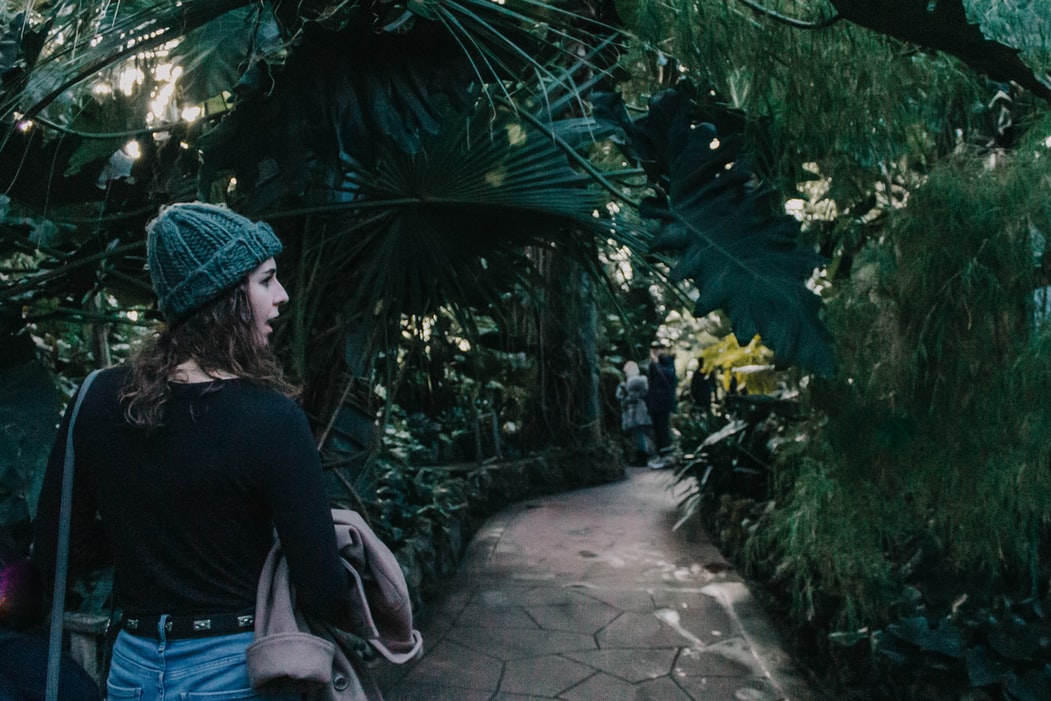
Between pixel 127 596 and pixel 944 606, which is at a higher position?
pixel 127 596

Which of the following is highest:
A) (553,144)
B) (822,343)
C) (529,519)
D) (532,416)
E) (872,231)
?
(553,144)

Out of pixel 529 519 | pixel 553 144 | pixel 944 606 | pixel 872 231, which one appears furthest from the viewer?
pixel 529 519

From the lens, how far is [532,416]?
452 inches

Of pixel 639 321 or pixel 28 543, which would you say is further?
pixel 639 321

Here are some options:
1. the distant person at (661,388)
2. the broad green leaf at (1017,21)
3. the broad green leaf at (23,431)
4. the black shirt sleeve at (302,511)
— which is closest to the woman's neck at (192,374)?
the black shirt sleeve at (302,511)

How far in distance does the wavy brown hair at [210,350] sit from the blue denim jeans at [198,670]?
0.37 metres

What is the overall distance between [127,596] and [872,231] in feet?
11.5

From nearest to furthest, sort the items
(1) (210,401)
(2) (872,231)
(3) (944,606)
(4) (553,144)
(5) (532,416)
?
1. (1) (210,401)
2. (4) (553,144)
3. (3) (944,606)
4. (2) (872,231)
5. (5) (532,416)

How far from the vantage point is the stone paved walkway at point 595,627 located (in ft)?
14.6

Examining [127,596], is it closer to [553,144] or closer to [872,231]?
[553,144]

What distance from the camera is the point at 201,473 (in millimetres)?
1485

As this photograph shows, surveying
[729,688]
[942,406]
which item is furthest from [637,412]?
[942,406]

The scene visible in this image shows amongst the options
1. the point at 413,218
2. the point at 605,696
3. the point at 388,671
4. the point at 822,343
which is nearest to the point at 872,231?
the point at 822,343

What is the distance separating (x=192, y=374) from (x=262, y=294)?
18cm
